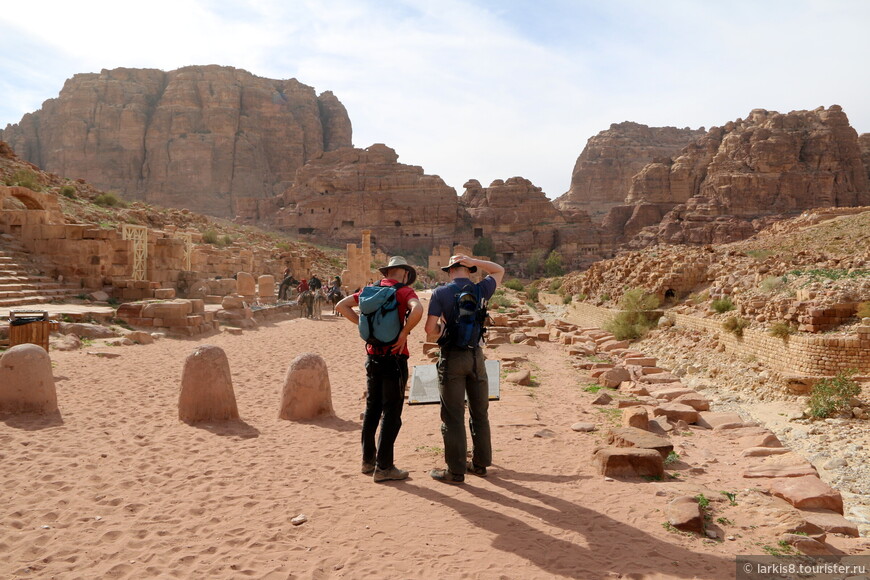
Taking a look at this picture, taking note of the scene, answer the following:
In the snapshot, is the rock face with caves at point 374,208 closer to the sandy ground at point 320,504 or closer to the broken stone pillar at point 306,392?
the broken stone pillar at point 306,392

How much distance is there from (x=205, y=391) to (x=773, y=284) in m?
12.5

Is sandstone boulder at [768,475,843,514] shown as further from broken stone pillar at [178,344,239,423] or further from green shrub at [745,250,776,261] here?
green shrub at [745,250,776,261]

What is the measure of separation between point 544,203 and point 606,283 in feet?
158

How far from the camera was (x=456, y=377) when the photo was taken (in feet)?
15.4

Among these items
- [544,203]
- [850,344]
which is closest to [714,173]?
[544,203]

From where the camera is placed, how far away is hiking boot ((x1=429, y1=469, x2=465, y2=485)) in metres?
4.77

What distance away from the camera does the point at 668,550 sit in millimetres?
3652

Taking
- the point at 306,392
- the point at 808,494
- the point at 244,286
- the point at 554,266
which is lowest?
the point at 808,494

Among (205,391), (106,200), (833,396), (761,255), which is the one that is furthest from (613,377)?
(106,200)

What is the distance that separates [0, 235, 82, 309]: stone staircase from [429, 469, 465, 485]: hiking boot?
38.3 ft

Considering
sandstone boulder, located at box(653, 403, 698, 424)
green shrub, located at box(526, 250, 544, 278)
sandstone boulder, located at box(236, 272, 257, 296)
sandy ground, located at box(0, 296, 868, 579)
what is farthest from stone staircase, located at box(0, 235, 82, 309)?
green shrub, located at box(526, 250, 544, 278)

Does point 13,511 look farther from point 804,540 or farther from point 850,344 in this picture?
point 850,344

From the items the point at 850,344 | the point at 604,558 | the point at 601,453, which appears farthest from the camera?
the point at 850,344

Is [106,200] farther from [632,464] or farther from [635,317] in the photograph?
[632,464]
